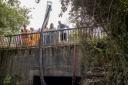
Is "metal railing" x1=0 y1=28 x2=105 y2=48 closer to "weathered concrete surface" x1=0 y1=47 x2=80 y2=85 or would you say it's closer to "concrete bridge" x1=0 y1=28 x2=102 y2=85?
"concrete bridge" x1=0 y1=28 x2=102 y2=85

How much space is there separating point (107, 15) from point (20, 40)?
5.83 meters

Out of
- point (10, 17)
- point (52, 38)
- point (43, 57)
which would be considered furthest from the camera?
point (10, 17)

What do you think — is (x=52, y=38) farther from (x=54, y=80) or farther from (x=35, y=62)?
(x=54, y=80)

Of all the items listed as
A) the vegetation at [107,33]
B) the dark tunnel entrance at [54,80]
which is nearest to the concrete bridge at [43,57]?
the dark tunnel entrance at [54,80]

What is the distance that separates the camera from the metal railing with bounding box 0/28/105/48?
30.1 feet

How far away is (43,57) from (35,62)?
20.9 inches

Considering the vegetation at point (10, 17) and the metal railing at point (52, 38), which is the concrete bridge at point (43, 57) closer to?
the metal railing at point (52, 38)

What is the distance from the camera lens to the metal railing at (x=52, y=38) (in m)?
9.16

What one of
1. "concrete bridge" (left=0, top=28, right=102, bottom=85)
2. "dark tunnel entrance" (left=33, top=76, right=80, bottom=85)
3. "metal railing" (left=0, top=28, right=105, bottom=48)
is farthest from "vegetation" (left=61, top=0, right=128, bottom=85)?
"dark tunnel entrance" (left=33, top=76, right=80, bottom=85)

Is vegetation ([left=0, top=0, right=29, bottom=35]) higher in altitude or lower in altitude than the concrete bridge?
higher

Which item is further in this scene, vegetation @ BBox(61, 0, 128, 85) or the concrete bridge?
the concrete bridge

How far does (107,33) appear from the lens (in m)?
8.51

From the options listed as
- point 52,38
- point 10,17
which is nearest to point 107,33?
point 52,38

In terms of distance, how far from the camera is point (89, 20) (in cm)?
889
